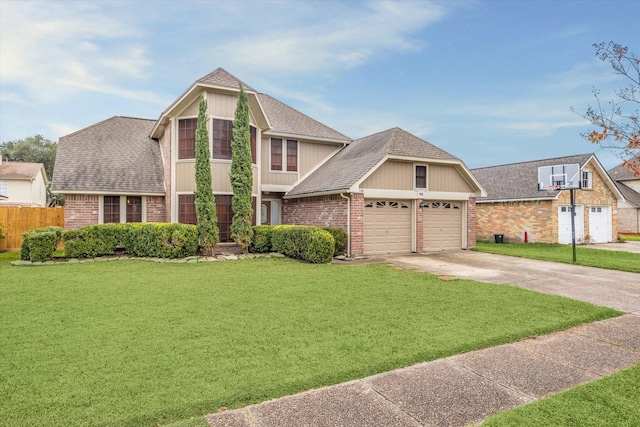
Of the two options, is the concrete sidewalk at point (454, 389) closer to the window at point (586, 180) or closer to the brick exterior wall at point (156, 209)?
the brick exterior wall at point (156, 209)

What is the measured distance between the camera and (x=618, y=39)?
15.9 feet

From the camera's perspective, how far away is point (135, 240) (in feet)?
43.6

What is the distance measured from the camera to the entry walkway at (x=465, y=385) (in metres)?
3.04

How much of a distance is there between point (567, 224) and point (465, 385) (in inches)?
860

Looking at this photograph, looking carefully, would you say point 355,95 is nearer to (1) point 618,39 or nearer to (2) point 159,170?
(2) point 159,170

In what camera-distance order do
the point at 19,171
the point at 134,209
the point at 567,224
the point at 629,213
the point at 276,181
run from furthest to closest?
the point at 19,171
the point at 629,213
the point at 567,224
the point at 276,181
the point at 134,209

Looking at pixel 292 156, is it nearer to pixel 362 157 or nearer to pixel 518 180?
pixel 362 157

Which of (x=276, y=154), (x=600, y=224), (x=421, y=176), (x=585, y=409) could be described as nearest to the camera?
(x=585, y=409)

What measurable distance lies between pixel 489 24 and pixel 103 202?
17854mm

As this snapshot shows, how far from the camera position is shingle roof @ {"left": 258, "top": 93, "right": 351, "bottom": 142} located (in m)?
18.0

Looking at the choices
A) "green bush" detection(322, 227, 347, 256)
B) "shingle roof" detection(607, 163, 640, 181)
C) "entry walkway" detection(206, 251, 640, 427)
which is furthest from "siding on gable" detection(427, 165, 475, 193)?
"shingle roof" detection(607, 163, 640, 181)

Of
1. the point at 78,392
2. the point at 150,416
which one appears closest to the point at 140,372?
the point at 78,392

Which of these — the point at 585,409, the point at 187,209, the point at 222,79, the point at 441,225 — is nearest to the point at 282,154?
the point at 222,79

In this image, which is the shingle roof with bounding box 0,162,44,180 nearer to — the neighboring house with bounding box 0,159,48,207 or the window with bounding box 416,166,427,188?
the neighboring house with bounding box 0,159,48,207
